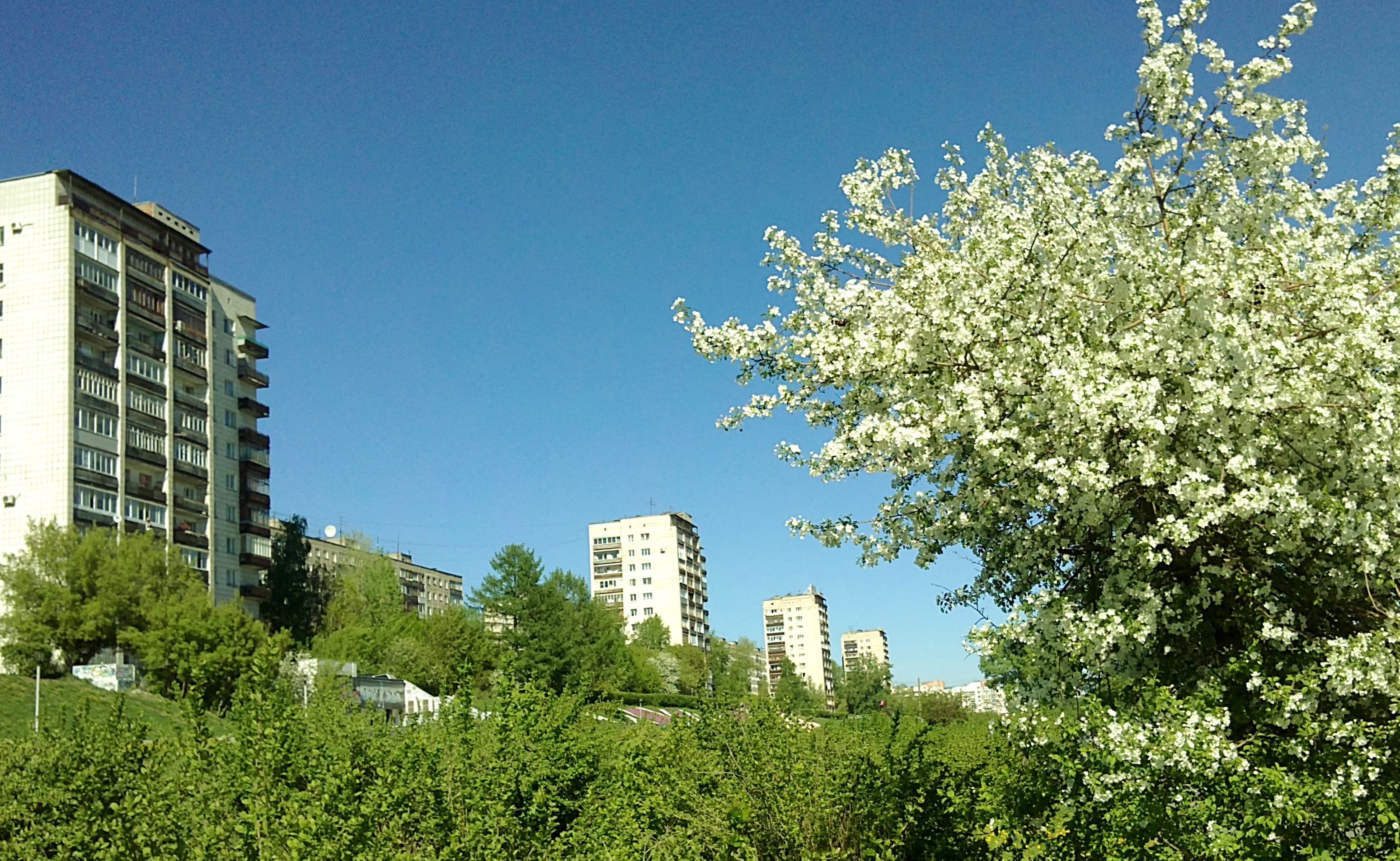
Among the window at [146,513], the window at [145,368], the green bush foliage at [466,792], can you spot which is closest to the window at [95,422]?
the window at [145,368]

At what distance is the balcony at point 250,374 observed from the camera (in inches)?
2859

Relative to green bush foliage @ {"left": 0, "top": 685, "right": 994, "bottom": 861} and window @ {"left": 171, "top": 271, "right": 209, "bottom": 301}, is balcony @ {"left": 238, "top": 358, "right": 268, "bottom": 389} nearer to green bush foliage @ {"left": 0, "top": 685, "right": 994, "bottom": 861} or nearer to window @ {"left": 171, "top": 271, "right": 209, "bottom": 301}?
window @ {"left": 171, "top": 271, "right": 209, "bottom": 301}

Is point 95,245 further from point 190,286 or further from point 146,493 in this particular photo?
point 146,493

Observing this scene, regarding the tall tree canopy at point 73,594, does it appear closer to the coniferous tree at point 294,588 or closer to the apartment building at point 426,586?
the coniferous tree at point 294,588

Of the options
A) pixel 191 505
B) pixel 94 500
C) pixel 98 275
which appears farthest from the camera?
pixel 191 505

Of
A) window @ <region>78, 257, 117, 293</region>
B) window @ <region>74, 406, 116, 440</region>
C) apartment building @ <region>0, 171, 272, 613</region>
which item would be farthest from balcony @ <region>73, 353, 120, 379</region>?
window @ <region>78, 257, 117, 293</region>

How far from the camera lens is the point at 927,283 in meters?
7.93

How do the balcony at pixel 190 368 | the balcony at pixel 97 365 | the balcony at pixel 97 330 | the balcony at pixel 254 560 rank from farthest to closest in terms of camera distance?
the balcony at pixel 254 560
the balcony at pixel 190 368
the balcony at pixel 97 330
the balcony at pixel 97 365

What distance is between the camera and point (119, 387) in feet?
197

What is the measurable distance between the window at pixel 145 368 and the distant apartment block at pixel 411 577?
34.3 m

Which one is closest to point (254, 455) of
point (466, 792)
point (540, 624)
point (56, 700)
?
point (540, 624)

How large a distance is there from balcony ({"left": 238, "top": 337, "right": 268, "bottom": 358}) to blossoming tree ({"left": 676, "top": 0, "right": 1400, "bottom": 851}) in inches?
2786

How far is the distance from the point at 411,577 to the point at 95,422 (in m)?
87.3

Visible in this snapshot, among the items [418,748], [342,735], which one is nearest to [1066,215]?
[418,748]
